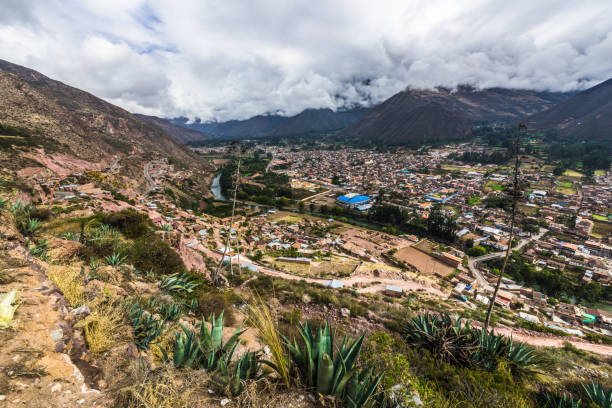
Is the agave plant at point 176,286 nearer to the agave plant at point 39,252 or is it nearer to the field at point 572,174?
the agave plant at point 39,252

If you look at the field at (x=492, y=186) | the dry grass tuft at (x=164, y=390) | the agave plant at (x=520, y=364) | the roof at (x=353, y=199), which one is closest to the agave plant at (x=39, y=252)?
the dry grass tuft at (x=164, y=390)

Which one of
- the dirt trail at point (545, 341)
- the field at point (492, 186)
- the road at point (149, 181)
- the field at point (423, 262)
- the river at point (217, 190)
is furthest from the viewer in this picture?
the river at point (217, 190)

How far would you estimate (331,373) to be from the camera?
7.32 ft

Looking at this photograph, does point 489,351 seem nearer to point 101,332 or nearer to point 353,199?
point 101,332

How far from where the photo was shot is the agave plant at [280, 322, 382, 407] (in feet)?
7.13

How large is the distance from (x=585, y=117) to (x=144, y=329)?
713ft

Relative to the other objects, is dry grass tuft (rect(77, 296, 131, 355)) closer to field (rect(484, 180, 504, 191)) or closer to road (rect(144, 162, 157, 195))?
road (rect(144, 162, 157, 195))

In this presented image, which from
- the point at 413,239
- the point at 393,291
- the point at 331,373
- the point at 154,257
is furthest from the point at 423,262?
the point at 331,373

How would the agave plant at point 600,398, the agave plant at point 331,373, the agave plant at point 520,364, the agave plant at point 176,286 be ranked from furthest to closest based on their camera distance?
the agave plant at point 176,286 → the agave plant at point 520,364 → the agave plant at point 600,398 → the agave plant at point 331,373

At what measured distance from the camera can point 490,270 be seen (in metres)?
29.3

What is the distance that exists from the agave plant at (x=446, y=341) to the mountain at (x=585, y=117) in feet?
488

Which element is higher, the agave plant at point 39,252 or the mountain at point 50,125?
the mountain at point 50,125

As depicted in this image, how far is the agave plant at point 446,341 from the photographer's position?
173 inches

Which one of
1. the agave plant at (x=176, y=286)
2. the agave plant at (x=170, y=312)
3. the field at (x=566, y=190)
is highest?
the agave plant at (x=170, y=312)
